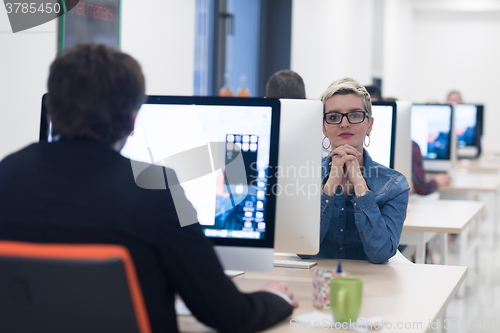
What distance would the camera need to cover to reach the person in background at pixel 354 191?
1677 millimetres

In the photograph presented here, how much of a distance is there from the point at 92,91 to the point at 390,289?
874 mm

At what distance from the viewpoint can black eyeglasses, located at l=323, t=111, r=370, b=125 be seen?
180 cm

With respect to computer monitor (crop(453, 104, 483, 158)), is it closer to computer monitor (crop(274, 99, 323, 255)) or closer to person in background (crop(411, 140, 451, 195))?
person in background (crop(411, 140, 451, 195))

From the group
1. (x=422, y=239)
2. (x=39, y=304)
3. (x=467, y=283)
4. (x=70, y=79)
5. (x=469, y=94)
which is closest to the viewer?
(x=39, y=304)

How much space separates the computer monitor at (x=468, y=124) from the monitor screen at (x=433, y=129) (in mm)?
1469

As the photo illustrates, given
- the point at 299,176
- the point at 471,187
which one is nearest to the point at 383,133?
the point at 299,176

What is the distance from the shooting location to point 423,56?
1161 centimetres

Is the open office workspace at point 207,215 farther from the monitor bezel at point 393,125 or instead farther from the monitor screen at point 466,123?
the monitor screen at point 466,123

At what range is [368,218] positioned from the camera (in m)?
1.67

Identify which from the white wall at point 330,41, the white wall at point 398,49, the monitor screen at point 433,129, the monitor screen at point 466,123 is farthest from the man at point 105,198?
the white wall at point 398,49

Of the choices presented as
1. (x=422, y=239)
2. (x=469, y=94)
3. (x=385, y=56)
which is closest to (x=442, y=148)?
(x=422, y=239)

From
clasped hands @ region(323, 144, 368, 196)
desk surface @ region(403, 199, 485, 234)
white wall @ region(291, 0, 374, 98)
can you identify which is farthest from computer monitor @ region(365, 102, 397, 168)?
white wall @ region(291, 0, 374, 98)

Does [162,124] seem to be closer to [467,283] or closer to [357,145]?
[357,145]

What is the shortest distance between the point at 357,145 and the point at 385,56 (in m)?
7.94
